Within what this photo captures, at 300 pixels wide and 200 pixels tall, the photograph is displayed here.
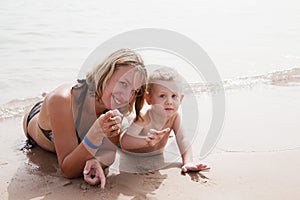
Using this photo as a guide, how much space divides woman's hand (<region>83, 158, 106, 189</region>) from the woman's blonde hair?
45 cm

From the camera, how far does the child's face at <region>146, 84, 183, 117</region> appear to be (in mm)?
2834

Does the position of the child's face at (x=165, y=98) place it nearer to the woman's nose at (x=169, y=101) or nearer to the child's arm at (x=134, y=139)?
the woman's nose at (x=169, y=101)

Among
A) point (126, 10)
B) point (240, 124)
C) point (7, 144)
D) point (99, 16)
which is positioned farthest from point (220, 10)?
point (7, 144)

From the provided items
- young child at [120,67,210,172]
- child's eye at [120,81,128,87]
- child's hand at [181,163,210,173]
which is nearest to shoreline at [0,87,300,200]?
child's hand at [181,163,210,173]

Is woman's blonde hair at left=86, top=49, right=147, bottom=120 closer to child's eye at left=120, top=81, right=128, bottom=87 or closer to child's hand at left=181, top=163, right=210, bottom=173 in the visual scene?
child's eye at left=120, top=81, right=128, bottom=87

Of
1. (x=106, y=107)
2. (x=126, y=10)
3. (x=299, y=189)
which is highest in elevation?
(x=126, y=10)

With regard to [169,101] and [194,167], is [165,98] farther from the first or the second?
[194,167]

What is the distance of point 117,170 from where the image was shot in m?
Answer: 2.69

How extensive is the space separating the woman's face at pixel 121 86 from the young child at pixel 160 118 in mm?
334

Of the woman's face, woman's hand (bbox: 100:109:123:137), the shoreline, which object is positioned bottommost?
the shoreline

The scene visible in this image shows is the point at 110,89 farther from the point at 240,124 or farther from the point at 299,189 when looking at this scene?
the point at 240,124

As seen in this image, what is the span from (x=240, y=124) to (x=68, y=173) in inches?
69.1

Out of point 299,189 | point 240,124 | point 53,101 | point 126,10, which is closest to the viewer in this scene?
point 299,189

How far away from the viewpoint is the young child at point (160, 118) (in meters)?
2.81
